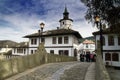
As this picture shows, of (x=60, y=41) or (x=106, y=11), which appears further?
(x=60, y=41)

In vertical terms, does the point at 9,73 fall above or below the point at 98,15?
below

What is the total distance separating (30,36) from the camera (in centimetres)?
4197

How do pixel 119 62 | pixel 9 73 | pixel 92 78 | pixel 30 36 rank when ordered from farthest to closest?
pixel 30 36 → pixel 119 62 → pixel 9 73 → pixel 92 78

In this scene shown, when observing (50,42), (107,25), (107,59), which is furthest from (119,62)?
(107,25)

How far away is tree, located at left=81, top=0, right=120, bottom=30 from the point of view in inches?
551

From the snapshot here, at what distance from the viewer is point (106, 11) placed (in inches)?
573

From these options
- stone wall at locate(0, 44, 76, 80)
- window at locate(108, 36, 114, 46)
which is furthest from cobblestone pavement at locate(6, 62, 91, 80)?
window at locate(108, 36, 114, 46)

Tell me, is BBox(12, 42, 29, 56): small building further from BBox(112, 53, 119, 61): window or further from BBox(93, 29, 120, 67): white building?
BBox(112, 53, 119, 61): window

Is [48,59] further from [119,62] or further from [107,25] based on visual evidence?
[119,62]

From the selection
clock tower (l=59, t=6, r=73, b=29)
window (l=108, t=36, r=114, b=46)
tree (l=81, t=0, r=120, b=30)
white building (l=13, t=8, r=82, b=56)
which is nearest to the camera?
tree (l=81, t=0, r=120, b=30)

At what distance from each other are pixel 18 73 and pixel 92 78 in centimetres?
483

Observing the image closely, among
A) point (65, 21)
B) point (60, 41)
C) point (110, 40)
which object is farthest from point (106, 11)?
point (65, 21)

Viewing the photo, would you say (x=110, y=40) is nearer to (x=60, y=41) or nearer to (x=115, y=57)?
(x=115, y=57)

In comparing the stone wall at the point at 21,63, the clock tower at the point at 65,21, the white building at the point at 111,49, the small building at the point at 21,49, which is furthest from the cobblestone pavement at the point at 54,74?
the clock tower at the point at 65,21
